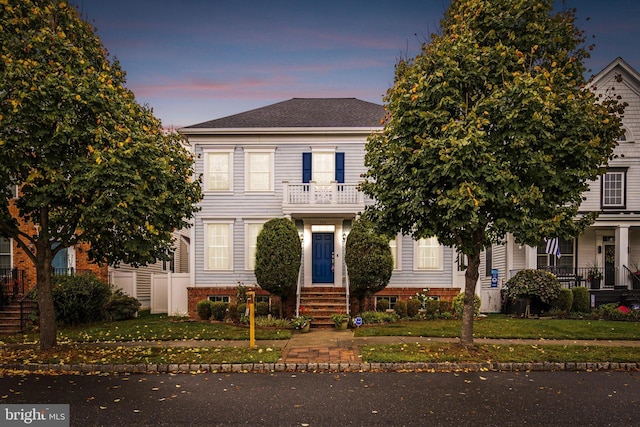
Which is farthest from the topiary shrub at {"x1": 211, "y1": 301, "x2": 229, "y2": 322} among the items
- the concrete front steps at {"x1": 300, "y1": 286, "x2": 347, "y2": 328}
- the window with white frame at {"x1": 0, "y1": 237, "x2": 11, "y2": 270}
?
the window with white frame at {"x1": 0, "y1": 237, "x2": 11, "y2": 270}

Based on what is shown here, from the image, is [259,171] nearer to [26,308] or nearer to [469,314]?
[26,308]

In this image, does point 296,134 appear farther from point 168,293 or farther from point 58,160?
point 58,160

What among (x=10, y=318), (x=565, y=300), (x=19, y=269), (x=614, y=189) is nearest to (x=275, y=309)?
(x=10, y=318)

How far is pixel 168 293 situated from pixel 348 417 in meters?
14.5

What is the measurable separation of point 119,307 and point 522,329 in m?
13.7

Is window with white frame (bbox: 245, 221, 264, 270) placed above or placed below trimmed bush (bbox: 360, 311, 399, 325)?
above

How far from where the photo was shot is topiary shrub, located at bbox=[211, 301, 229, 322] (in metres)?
17.5

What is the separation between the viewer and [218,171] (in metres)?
19.7

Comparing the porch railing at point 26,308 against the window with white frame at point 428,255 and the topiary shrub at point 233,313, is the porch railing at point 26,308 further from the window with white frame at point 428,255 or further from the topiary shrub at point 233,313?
the window with white frame at point 428,255

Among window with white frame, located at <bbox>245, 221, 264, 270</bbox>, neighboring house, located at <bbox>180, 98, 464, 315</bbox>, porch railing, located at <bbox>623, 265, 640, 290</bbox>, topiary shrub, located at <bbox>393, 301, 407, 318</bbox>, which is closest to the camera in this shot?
topiary shrub, located at <bbox>393, 301, 407, 318</bbox>

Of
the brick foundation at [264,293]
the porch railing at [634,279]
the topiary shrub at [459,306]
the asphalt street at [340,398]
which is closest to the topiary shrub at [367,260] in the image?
the brick foundation at [264,293]

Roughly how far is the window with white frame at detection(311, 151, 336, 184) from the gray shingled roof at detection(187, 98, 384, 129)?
1.15 metres

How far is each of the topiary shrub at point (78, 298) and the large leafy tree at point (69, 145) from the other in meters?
4.82

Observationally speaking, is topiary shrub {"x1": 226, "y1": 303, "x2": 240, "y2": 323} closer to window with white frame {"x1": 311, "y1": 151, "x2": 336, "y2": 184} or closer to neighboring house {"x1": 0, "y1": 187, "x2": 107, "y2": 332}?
neighboring house {"x1": 0, "y1": 187, "x2": 107, "y2": 332}
